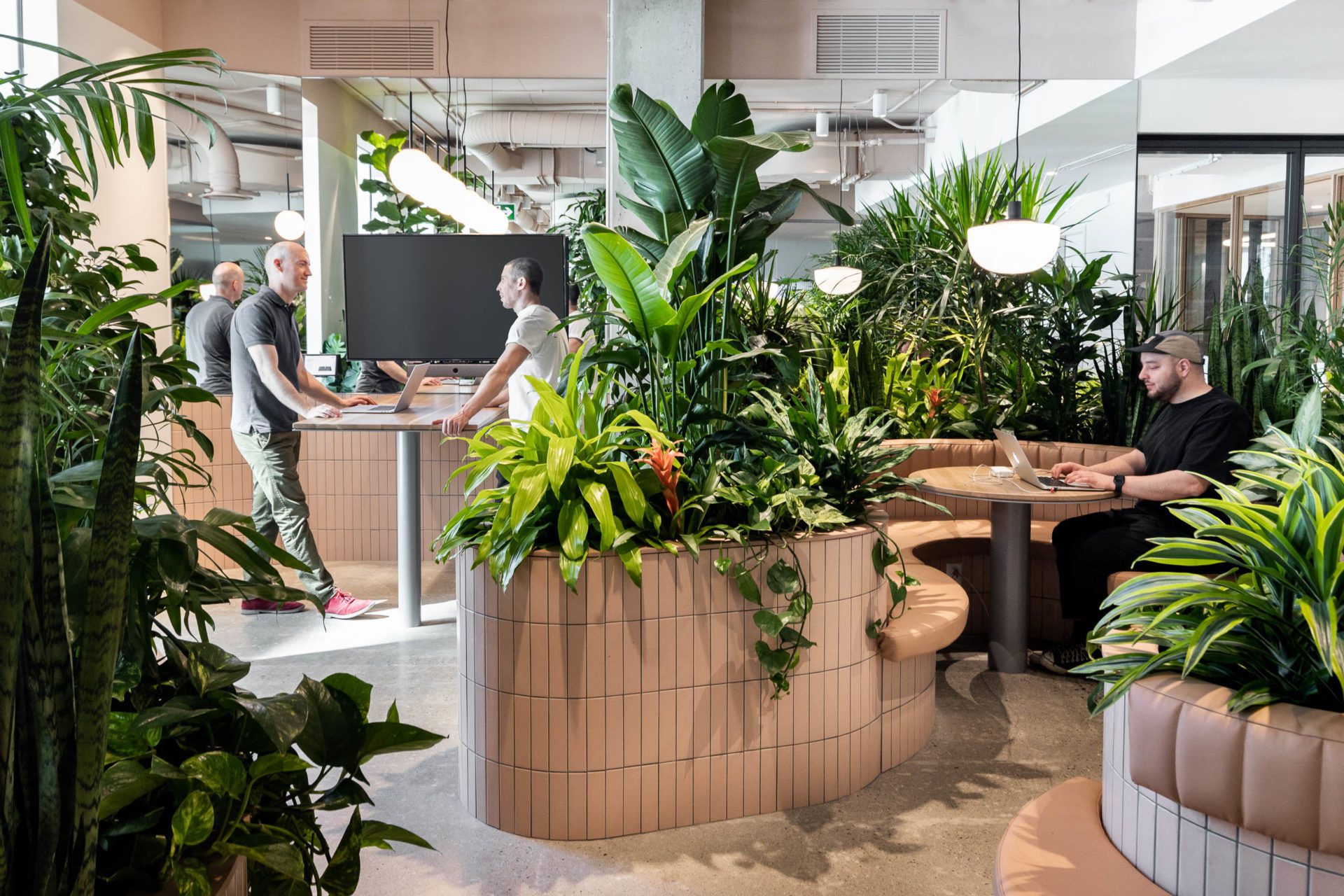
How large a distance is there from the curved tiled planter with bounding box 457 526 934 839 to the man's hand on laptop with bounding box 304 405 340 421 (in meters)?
1.97

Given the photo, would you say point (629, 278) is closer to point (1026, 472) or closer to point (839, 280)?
point (1026, 472)

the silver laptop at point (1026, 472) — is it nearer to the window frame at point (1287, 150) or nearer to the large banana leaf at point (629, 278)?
the large banana leaf at point (629, 278)

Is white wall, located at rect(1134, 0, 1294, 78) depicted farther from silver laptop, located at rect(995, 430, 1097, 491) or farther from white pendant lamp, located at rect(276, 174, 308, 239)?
white pendant lamp, located at rect(276, 174, 308, 239)

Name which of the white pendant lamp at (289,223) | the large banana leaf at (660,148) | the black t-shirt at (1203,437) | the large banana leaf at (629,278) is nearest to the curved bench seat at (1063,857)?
the large banana leaf at (629,278)

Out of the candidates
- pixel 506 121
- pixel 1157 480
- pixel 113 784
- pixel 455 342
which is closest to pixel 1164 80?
pixel 1157 480

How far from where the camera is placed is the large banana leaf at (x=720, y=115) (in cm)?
378

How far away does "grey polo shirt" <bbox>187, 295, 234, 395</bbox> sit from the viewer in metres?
5.59

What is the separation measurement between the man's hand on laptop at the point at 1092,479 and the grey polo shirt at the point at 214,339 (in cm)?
423

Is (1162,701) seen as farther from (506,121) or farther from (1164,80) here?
(506,121)

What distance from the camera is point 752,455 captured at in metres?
3.57

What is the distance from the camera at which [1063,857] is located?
1.86 m

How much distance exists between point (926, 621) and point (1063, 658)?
49.6 inches

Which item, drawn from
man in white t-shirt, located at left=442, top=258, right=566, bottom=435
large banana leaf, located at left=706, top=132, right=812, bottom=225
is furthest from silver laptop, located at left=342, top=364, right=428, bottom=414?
large banana leaf, located at left=706, top=132, right=812, bottom=225

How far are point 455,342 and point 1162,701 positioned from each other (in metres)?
5.00
